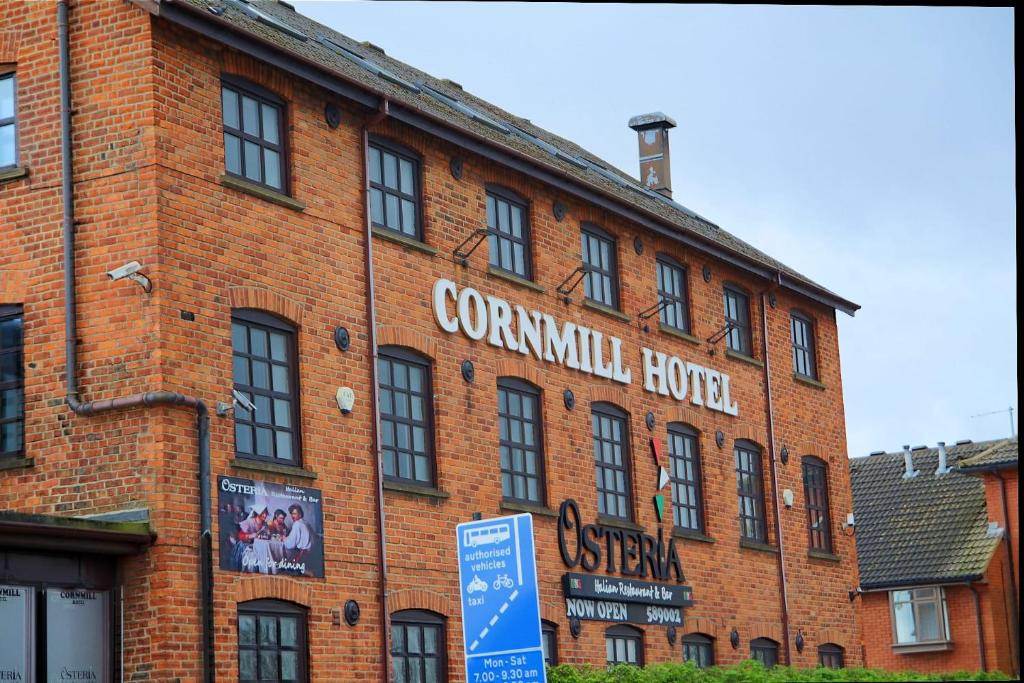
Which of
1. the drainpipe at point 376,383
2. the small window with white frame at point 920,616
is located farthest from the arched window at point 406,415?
the small window with white frame at point 920,616

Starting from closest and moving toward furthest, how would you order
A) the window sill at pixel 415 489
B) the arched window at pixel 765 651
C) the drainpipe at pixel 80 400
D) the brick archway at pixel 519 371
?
the drainpipe at pixel 80 400
the window sill at pixel 415 489
the brick archway at pixel 519 371
the arched window at pixel 765 651

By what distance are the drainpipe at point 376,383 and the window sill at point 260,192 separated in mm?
1238

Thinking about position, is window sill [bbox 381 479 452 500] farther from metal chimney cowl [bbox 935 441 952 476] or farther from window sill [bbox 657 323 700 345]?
metal chimney cowl [bbox 935 441 952 476]

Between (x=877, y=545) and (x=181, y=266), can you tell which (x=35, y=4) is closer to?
(x=181, y=266)

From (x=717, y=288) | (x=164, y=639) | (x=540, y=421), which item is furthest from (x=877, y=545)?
(x=164, y=639)

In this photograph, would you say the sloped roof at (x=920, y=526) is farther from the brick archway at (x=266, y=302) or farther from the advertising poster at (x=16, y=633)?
the advertising poster at (x=16, y=633)

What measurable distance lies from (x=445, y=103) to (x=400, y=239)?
497 cm

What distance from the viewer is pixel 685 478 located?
1052 inches

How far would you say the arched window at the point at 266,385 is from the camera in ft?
59.5

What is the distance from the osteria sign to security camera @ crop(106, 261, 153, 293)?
16.4ft

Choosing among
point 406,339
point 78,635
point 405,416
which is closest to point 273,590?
point 78,635

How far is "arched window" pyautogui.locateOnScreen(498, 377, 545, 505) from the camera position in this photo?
2256 centimetres

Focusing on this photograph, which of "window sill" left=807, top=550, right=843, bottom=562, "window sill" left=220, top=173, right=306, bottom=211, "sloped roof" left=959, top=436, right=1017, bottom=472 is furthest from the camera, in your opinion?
"sloped roof" left=959, top=436, right=1017, bottom=472

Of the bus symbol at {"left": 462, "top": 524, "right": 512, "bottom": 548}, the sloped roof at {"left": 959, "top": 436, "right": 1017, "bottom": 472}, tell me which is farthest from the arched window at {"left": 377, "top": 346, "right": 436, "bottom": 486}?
the sloped roof at {"left": 959, "top": 436, "right": 1017, "bottom": 472}
